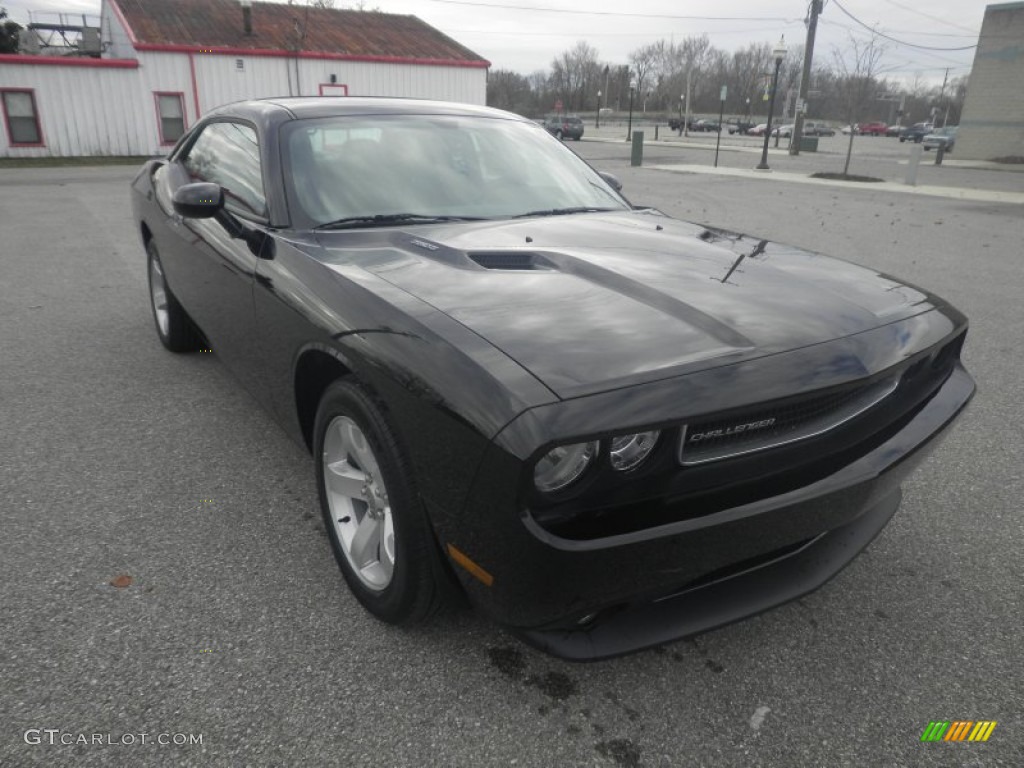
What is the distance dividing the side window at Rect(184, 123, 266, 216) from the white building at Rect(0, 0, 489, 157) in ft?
73.5

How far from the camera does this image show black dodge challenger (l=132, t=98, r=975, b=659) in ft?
5.26

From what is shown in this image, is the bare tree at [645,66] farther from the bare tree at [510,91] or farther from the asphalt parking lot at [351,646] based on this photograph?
the asphalt parking lot at [351,646]

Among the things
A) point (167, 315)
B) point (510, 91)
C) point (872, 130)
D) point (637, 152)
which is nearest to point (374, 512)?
point (167, 315)

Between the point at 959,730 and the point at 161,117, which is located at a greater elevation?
the point at 161,117

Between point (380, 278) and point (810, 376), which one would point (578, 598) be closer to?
point (810, 376)

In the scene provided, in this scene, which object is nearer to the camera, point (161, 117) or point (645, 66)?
point (161, 117)

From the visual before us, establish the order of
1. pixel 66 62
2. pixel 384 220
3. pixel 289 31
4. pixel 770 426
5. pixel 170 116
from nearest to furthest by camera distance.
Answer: pixel 770 426, pixel 384 220, pixel 66 62, pixel 170 116, pixel 289 31

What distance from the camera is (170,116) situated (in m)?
24.1

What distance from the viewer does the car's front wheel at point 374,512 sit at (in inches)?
75.3

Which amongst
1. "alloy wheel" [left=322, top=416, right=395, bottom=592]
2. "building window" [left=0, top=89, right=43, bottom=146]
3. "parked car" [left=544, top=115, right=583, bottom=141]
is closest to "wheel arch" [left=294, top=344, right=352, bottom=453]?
"alloy wheel" [left=322, top=416, right=395, bottom=592]

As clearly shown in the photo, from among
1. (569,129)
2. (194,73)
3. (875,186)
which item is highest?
(194,73)

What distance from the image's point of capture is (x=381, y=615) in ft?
7.12

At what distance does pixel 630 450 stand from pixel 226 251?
7.04ft

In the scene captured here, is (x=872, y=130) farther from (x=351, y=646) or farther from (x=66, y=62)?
(x=351, y=646)
